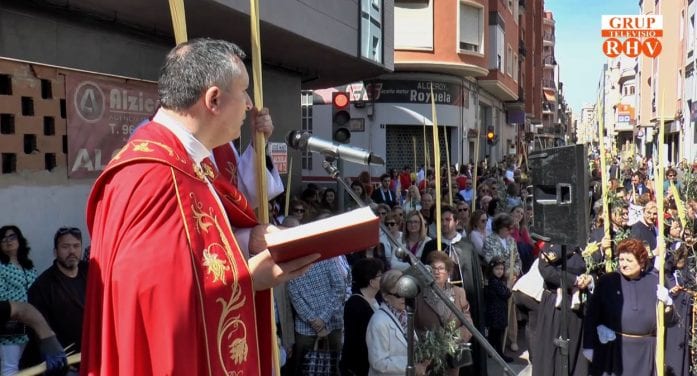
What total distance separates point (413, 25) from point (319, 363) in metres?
16.8

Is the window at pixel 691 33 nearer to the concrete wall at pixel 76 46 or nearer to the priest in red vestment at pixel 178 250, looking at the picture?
the concrete wall at pixel 76 46

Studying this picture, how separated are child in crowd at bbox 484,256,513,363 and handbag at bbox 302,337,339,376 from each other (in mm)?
2407

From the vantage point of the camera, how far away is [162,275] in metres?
1.65

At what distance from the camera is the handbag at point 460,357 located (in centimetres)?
489

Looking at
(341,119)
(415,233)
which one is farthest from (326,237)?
(341,119)

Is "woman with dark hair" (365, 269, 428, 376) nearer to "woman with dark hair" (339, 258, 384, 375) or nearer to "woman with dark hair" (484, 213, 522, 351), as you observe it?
"woman with dark hair" (339, 258, 384, 375)

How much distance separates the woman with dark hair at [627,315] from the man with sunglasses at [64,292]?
12.1 feet

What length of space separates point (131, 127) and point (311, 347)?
3101 mm

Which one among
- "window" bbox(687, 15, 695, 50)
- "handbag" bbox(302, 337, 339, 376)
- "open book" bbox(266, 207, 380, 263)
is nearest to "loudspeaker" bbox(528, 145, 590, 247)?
"handbag" bbox(302, 337, 339, 376)

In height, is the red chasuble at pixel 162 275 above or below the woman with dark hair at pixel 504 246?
above

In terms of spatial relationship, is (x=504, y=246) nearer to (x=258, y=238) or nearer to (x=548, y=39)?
(x=258, y=238)

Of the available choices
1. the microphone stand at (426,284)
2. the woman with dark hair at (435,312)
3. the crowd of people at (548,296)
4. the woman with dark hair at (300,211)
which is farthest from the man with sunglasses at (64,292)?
the woman with dark hair at (300,211)

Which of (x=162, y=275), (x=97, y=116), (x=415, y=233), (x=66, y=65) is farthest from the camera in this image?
(x=415, y=233)

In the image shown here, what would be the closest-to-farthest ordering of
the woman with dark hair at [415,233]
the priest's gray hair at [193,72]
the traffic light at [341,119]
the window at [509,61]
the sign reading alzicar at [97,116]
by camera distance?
the priest's gray hair at [193,72] < the sign reading alzicar at [97,116] < the woman with dark hair at [415,233] < the traffic light at [341,119] < the window at [509,61]
